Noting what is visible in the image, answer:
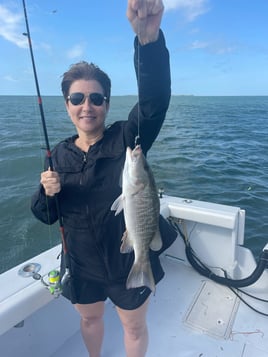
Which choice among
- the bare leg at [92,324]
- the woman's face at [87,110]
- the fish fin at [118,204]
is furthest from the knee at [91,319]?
the woman's face at [87,110]

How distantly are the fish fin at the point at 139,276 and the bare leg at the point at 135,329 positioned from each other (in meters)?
0.27

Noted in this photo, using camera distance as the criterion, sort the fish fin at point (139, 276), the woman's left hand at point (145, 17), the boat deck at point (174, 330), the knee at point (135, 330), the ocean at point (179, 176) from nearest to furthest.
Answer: the woman's left hand at point (145, 17)
the fish fin at point (139, 276)
the knee at point (135, 330)
the boat deck at point (174, 330)
the ocean at point (179, 176)

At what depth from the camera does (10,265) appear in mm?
6035

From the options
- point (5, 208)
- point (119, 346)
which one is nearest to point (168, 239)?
point (119, 346)

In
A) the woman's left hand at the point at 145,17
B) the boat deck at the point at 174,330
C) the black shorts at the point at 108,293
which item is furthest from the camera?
the boat deck at the point at 174,330

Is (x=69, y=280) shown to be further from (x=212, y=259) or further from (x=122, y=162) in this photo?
(x=212, y=259)

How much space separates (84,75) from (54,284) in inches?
61.1

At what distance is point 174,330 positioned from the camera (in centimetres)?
308

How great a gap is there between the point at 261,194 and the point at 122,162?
7.92 metres

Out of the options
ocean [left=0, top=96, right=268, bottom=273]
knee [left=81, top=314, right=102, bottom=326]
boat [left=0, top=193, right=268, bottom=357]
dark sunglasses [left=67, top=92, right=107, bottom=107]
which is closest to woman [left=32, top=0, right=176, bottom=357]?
dark sunglasses [left=67, top=92, right=107, bottom=107]

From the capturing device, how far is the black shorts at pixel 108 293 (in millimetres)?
2031

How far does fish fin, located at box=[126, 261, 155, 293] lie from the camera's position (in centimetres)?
190

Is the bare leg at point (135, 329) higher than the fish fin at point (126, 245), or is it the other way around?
the fish fin at point (126, 245)

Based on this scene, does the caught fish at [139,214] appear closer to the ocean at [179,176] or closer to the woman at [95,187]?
the woman at [95,187]
